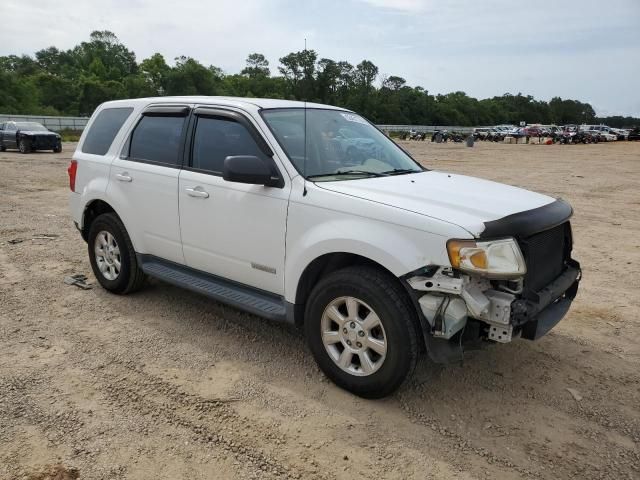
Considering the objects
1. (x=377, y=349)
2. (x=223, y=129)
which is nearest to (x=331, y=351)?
(x=377, y=349)

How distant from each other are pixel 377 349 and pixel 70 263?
4687 millimetres

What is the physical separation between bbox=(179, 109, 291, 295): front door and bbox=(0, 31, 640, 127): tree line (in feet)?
129

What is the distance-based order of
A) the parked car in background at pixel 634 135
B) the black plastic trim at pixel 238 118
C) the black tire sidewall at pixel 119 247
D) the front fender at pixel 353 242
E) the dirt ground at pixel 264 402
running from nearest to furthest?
the dirt ground at pixel 264 402, the front fender at pixel 353 242, the black plastic trim at pixel 238 118, the black tire sidewall at pixel 119 247, the parked car in background at pixel 634 135

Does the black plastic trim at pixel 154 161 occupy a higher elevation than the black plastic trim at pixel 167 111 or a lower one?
lower

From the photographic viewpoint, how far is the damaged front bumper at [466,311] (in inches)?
119

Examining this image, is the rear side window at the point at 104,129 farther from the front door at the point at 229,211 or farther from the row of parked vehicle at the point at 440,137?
the row of parked vehicle at the point at 440,137

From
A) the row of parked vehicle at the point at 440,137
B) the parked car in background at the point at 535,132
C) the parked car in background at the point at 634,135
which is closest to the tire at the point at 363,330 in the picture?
the row of parked vehicle at the point at 440,137

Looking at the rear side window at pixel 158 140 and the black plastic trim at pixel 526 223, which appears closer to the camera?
the black plastic trim at pixel 526 223

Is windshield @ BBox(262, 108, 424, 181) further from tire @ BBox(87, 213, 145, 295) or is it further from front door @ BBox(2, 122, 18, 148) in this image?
front door @ BBox(2, 122, 18, 148)

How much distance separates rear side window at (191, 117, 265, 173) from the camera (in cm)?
409

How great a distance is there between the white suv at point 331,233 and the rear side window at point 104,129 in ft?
0.12

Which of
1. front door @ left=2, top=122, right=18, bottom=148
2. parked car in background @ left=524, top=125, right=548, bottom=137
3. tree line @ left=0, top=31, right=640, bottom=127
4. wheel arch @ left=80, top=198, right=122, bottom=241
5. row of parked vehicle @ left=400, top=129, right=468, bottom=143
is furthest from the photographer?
tree line @ left=0, top=31, right=640, bottom=127

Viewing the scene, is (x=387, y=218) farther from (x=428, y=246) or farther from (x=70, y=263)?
(x=70, y=263)

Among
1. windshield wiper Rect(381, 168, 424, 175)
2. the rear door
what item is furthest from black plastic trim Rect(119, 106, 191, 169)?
windshield wiper Rect(381, 168, 424, 175)
